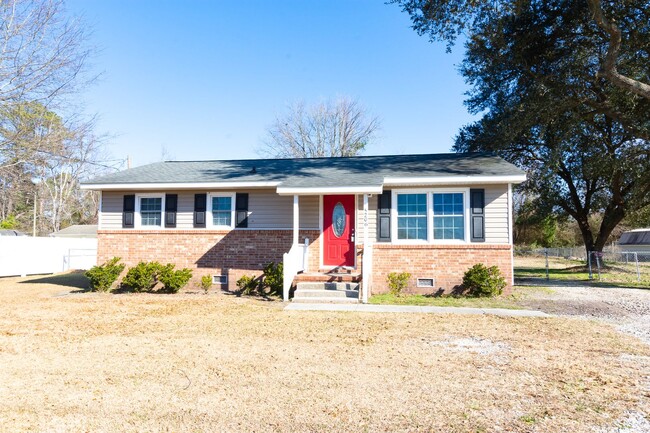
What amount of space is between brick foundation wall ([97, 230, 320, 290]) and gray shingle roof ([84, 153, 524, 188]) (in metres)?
1.52

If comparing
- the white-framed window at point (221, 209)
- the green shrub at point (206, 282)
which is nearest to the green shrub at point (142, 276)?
the green shrub at point (206, 282)

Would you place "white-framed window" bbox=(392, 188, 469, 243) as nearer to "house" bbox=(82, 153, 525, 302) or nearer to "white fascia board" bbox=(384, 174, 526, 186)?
"house" bbox=(82, 153, 525, 302)

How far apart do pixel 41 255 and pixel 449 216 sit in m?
17.9

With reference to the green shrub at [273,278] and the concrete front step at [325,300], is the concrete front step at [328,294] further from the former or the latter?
the green shrub at [273,278]

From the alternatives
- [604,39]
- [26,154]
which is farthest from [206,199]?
[604,39]

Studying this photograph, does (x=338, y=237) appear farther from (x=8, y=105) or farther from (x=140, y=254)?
(x=8, y=105)

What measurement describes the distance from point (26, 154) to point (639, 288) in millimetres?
19409

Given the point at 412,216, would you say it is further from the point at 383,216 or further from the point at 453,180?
the point at 453,180

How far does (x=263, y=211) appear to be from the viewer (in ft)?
41.9

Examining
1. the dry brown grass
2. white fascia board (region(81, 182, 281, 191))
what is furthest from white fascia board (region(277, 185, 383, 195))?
the dry brown grass

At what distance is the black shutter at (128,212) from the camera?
13.3 m

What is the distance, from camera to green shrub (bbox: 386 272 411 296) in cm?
Answer: 1173

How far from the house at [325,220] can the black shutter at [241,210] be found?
0.03 meters

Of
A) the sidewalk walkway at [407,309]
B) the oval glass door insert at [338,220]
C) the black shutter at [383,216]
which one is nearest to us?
the sidewalk walkway at [407,309]
